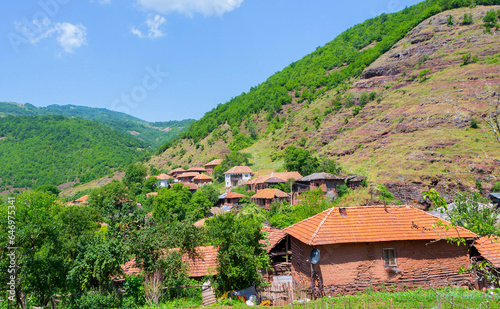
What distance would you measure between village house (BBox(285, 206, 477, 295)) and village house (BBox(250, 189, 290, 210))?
31.5 meters

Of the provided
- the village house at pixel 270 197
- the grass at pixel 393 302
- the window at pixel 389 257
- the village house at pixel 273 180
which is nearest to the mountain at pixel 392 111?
the window at pixel 389 257

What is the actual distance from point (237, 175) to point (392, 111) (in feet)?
119

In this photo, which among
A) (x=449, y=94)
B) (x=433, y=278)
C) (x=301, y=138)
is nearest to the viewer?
(x=433, y=278)

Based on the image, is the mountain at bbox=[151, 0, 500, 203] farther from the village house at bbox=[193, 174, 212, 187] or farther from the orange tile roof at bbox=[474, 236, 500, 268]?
the village house at bbox=[193, 174, 212, 187]

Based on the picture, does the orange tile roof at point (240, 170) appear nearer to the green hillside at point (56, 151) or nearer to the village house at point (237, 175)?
the village house at point (237, 175)

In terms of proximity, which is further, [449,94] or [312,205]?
[449,94]

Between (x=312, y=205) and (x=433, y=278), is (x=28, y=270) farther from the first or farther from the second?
(x=312, y=205)

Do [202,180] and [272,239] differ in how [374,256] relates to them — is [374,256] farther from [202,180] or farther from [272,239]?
[202,180]

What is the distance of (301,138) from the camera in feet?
253

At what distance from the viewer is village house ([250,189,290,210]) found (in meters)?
48.4

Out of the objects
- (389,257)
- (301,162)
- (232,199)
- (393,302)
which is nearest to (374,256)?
(389,257)

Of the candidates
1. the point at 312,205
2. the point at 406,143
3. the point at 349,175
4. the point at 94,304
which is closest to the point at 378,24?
the point at 406,143

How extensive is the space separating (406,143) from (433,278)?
40.4m

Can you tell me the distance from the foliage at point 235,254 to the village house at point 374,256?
2.71m
